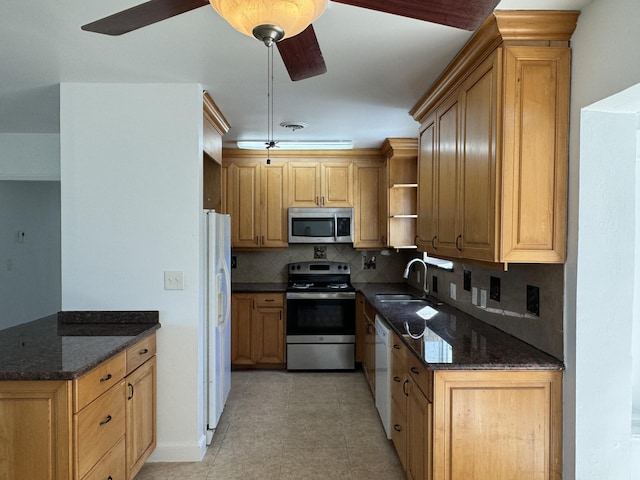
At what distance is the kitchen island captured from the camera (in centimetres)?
162

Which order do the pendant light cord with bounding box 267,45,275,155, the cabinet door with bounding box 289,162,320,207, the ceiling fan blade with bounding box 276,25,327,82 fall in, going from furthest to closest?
the cabinet door with bounding box 289,162,320,207 → the pendant light cord with bounding box 267,45,275,155 → the ceiling fan blade with bounding box 276,25,327,82

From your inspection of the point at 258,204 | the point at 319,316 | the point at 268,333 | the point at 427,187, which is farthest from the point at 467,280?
the point at 258,204

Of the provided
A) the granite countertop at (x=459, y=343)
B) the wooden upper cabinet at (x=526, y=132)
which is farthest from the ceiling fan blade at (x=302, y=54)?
the granite countertop at (x=459, y=343)

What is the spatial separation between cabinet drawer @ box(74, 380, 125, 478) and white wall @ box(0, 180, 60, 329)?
326cm

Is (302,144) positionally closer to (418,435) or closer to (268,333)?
(268,333)

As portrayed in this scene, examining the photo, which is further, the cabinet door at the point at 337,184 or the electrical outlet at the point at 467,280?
the cabinet door at the point at 337,184

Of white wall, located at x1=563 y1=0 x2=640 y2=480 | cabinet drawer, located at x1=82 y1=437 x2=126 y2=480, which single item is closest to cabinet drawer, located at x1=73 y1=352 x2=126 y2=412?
cabinet drawer, located at x1=82 y1=437 x2=126 y2=480

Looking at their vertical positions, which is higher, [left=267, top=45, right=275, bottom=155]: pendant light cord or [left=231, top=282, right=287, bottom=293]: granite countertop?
[left=267, top=45, right=275, bottom=155]: pendant light cord

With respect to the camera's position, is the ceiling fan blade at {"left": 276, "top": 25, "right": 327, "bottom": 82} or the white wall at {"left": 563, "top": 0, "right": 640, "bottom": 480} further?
the white wall at {"left": 563, "top": 0, "right": 640, "bottom": 480}

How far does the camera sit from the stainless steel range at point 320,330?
409 cm

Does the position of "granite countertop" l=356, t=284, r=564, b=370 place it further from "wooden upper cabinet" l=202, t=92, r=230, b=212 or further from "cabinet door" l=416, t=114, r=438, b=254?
"wooden upper cabinet" l=202, t=92, r=230, b=212

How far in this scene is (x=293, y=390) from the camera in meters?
3.68

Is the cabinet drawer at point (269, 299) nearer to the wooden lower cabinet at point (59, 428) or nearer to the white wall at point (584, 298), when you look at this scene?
the wooden lower cabinet at point (59, 428)

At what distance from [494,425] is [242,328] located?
2898 mm
